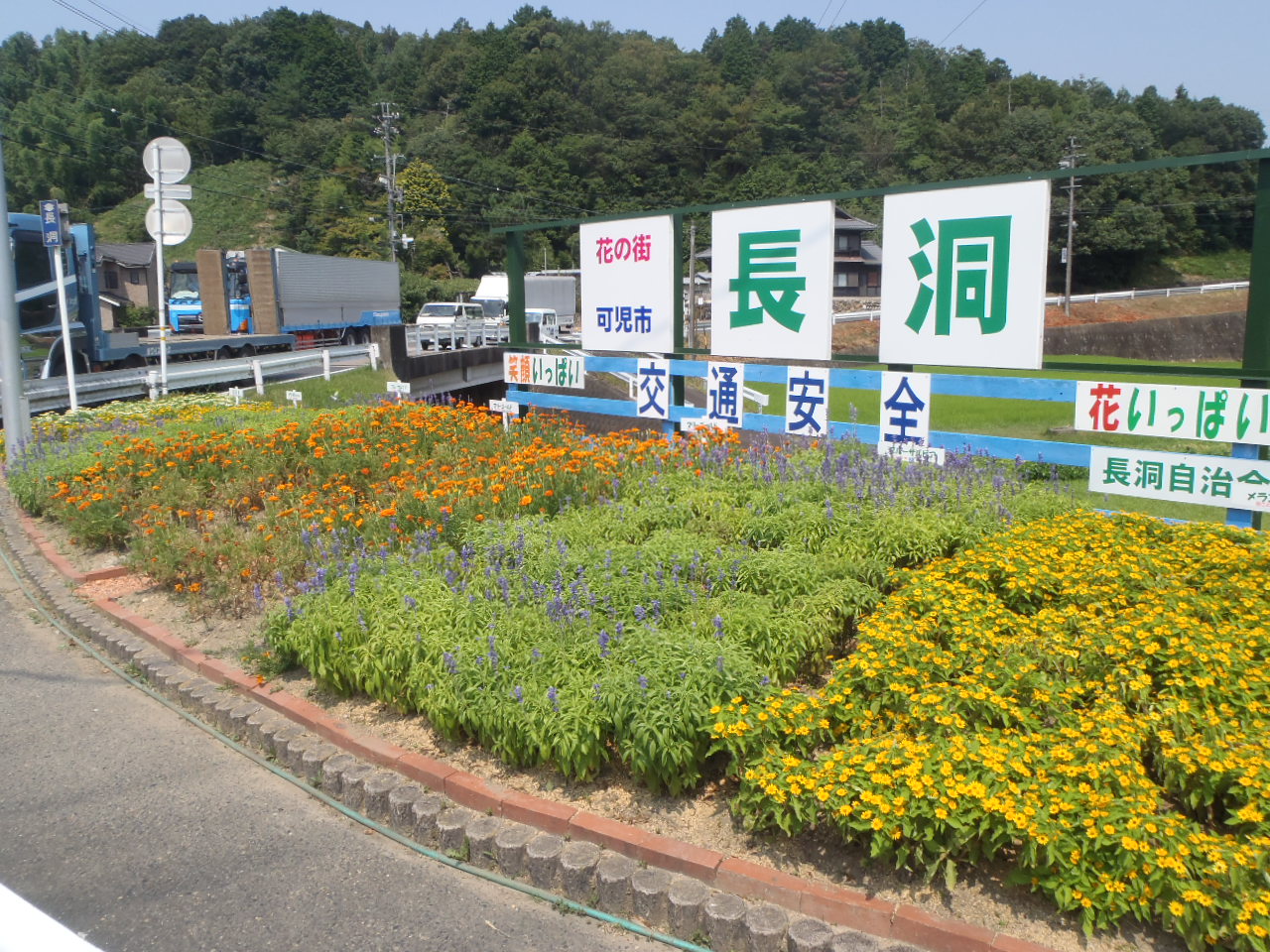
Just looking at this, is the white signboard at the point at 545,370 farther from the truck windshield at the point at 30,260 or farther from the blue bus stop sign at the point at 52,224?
the truck windshield at the point at 30,260

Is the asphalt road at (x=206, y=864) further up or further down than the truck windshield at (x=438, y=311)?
further down

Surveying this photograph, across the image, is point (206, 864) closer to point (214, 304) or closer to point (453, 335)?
point (453, 335)

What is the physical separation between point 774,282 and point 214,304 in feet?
88.7

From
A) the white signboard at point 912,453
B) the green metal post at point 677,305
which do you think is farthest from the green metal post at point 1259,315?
the green metal post at point 677,305

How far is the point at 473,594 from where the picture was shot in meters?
5.14

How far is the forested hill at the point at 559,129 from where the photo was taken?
204 feet

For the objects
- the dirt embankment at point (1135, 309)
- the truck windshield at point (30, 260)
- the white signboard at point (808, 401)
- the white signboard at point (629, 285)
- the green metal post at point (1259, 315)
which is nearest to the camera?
the green metal post at point (1259, 315)

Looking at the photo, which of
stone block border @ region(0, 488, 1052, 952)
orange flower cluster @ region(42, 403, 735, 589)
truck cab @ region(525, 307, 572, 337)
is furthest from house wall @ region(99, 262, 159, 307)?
stone block border @ region(0, 488, 1052, 952)

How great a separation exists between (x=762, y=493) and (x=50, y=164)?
81810 millimetres

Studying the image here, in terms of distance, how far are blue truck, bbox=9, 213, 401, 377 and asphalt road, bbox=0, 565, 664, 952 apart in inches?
579

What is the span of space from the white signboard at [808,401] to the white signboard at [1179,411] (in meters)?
1.94

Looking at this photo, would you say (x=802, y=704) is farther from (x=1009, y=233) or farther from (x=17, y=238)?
(x=17, y=238)

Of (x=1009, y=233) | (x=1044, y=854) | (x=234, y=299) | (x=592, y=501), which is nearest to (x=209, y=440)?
(x=592, y=501)

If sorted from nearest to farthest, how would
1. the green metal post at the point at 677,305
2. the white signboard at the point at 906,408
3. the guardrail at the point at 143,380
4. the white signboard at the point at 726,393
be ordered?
the white signboard at the point at 906,408
the white signboard at the point at 726,393
the green metal post at the point at 677,305
the guardrail at the point at 143,380
